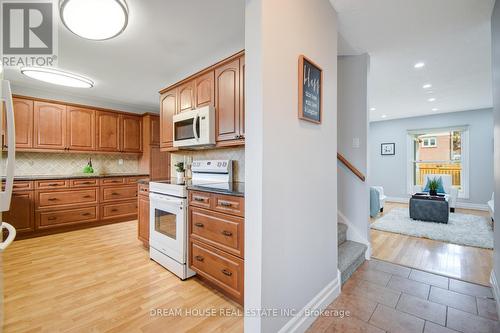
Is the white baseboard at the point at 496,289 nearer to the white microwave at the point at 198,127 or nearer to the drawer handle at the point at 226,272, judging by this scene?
the drawer handle at the point at 226,272

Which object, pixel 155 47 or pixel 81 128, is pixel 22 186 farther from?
pixel 155 47

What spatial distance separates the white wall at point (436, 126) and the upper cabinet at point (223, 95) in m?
3.45

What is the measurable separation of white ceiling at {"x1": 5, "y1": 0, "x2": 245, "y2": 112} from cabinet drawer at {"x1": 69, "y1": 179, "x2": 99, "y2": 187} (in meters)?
1.62

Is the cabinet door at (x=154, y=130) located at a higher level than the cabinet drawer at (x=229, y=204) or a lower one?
higher

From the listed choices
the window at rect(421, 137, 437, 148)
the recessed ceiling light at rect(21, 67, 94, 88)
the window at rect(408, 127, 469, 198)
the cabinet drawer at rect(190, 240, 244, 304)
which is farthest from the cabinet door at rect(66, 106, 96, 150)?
the window at rect(421, 137, 437, 148)

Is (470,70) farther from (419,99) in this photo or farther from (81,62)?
(81,62)

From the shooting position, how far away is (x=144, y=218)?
2898 millimetres

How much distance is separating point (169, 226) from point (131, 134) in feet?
10.9

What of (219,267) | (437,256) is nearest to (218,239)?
(219,267)

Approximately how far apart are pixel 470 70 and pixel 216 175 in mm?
3837

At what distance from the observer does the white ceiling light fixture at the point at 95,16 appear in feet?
5.48

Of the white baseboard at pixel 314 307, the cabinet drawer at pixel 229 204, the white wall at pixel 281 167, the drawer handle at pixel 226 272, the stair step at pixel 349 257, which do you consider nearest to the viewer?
the white wall at pixel 281 167

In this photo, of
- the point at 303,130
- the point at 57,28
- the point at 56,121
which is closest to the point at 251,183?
the point at 303,130

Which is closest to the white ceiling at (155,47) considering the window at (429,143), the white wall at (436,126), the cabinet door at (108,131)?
the cabinet door at (108,131)
